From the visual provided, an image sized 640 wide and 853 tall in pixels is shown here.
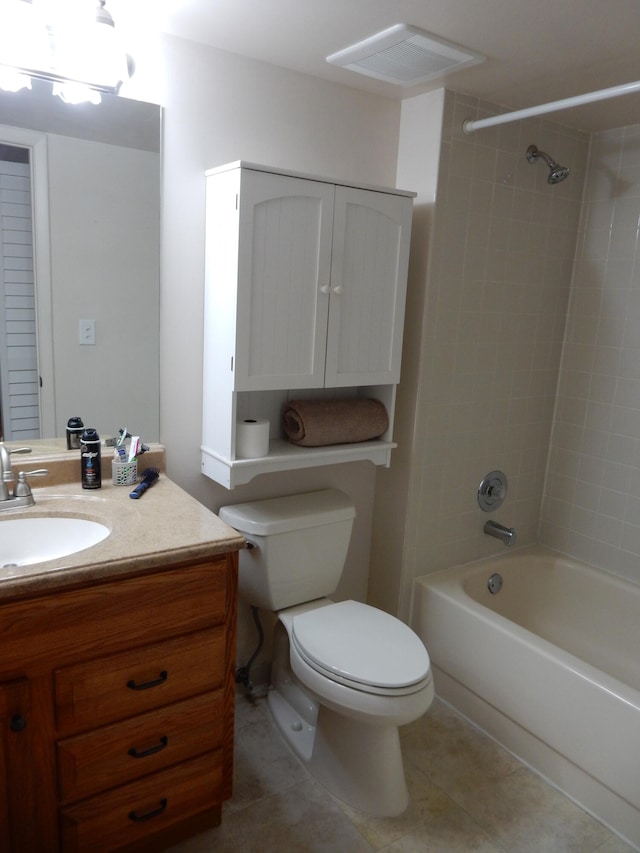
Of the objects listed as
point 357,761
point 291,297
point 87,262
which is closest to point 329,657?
point 357,761

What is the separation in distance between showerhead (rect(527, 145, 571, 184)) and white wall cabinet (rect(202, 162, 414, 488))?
2.01 feet

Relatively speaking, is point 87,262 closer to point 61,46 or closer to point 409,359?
point 61,46

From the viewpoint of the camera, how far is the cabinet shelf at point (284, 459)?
1916 mm

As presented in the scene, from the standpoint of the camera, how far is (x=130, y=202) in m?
1.79

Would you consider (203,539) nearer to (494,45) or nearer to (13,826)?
(13,826)

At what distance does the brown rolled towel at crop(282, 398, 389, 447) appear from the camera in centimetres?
203

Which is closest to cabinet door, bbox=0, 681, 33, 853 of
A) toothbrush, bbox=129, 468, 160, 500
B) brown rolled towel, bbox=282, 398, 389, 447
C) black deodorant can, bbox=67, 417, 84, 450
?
toothbrush, bbox=129, 468, 160, 500

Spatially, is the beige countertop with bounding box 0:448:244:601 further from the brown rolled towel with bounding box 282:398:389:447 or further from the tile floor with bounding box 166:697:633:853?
the tile floor with bounding box 166:697:633:853

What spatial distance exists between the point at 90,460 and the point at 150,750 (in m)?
0.74

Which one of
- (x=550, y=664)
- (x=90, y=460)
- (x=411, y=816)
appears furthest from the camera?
(x=550, y=664)

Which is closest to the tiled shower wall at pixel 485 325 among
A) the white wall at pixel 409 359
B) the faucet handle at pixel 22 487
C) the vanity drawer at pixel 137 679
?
the white wall at pixel 409 359

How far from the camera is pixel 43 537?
160 centimetres

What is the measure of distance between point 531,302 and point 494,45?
3.41 feet

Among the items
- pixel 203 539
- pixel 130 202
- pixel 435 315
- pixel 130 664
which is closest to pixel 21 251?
pixel 130 202
